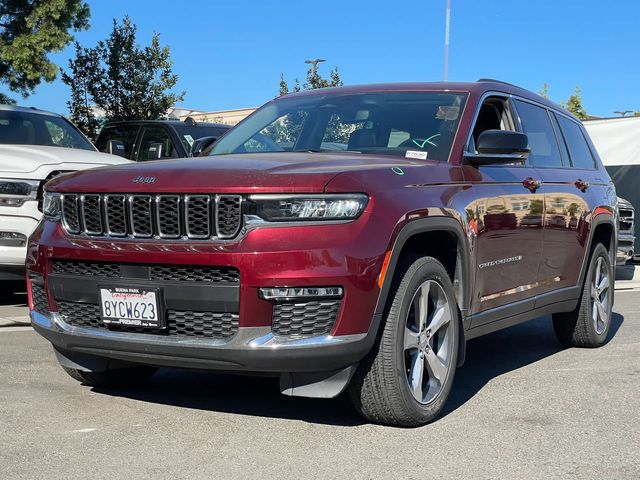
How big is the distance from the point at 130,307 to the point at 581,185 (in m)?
3.81

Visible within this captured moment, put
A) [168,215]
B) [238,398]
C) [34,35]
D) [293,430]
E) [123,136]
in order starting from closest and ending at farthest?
1. [168,215]
2. [293,430]
3. [238,398]
4. [123,136]
5. [34,35]

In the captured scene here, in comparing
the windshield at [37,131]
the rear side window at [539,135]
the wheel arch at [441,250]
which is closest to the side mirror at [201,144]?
the wheel arch at [441,250]

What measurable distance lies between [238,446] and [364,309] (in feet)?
2.80

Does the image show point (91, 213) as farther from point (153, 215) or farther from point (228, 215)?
point (228, 215)

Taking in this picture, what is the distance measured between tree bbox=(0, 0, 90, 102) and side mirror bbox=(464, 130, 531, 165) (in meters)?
14.4

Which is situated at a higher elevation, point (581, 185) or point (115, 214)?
point (115, 214)

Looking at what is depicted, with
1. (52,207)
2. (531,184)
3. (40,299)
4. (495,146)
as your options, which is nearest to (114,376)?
(40,299)

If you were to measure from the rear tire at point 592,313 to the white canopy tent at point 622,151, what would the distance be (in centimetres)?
1019

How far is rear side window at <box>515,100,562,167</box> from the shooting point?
609 cm

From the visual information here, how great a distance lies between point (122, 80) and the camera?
1941cm

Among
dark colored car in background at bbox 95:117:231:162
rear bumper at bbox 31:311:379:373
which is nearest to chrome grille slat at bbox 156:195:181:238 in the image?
rear bumper at bbox 31:311:379:373

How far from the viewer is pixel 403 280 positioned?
4242 mm

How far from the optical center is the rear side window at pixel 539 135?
6.09m

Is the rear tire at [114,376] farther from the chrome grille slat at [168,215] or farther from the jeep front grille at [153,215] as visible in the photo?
the chrome grille slat at [168,215]
